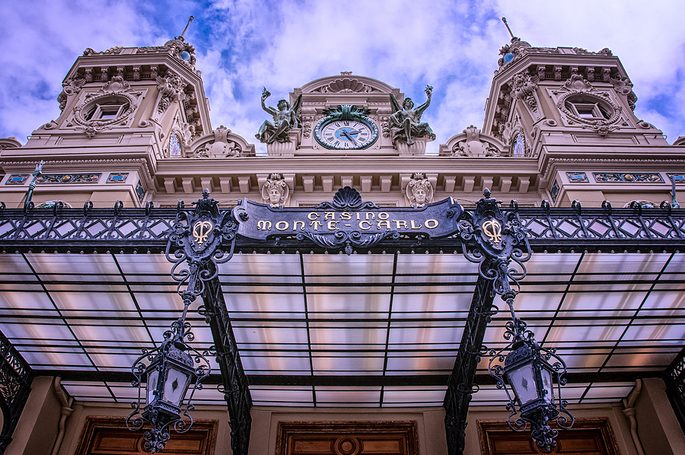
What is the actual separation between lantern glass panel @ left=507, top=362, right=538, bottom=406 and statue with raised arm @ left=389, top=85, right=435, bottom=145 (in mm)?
10584

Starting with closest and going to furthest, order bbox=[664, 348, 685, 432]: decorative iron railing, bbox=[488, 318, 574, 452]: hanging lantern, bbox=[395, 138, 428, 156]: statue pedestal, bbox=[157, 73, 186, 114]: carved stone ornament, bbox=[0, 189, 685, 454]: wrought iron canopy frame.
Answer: bbox=[488, 318, 574, 452]: hanging lantern
bbox=[0, 189, 685, 454]: wrought iron canopy frame
bbox=[664, 348, 685, 432]: decorative iron railing
bbox=[395, 138, 428, 156]: statue pedestal
bbox=[157, 73, 186, 114]: carved stone ornament

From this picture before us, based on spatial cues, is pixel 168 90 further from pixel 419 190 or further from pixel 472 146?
pixel 472 146

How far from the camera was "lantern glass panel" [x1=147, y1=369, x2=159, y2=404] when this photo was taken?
20.8 ft

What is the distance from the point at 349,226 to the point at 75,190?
31.6ft

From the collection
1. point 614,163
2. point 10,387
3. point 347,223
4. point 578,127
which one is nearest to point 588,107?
point 578,127

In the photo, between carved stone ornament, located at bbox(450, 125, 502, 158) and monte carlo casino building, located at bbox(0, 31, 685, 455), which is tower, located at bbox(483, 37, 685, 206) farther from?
carved stone ornament, located at bbox(450, 125, 502, 158)

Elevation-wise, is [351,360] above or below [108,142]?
below

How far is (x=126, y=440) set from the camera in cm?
1127

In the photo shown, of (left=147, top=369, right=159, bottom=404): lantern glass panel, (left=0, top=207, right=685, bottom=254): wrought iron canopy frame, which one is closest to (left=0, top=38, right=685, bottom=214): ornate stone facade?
(left=0, top=207, right=685, bottom=254): wrought iron canopy frame

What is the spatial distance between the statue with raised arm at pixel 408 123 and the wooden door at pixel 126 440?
1014 cm

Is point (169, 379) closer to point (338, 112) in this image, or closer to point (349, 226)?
point (349, 226)

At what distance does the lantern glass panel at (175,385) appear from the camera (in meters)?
6.40

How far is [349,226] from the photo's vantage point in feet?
27.5

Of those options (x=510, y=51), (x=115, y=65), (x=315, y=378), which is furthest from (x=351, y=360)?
(x=510, y=51)
